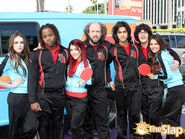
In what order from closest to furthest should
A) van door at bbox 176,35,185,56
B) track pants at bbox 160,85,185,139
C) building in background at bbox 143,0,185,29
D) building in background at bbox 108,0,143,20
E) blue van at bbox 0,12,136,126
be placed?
track pants at bbox 160,85,185,139, blue van at bbox 0,12,136,126, van door at bbox 176,35,185,56, building in background at bbox 108,0,143,20, building in background at bbox 143,0,185,29

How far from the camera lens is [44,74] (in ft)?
8.57

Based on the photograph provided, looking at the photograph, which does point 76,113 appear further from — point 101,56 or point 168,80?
point 168,80

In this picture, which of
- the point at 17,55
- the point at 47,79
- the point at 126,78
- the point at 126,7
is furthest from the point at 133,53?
the point at 126,7

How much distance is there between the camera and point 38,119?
2.68 metres

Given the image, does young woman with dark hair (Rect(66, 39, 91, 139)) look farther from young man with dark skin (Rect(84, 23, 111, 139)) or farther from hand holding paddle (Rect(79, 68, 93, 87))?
young man with dark skin (Rect(84, 23, 111, 139))

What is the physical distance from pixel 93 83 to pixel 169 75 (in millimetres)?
1144

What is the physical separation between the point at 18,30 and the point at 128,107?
2259 mm

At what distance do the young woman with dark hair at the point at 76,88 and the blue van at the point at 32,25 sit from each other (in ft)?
2.58

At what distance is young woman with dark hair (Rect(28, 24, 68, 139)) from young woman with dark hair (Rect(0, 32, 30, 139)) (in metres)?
0.16

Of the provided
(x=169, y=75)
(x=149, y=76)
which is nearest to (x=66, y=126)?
(x=149, y=76)

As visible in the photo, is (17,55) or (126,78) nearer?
(17,55)

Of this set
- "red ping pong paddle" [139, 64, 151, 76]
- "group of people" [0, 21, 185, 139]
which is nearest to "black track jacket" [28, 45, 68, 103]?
"group of people" [0, 21, 185, 139]

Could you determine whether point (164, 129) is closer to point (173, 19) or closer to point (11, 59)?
point (11, 59)

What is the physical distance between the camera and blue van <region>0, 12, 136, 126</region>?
3.21 m
